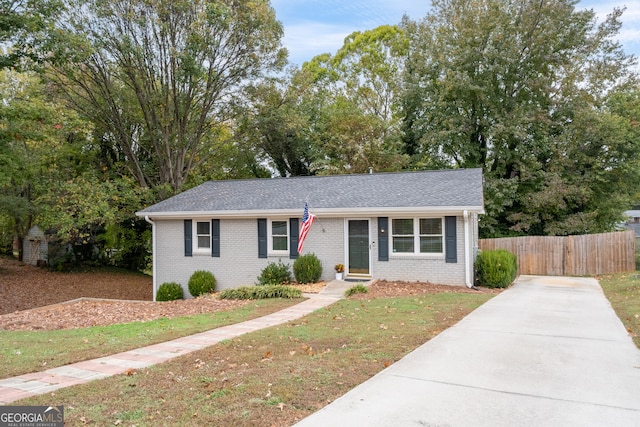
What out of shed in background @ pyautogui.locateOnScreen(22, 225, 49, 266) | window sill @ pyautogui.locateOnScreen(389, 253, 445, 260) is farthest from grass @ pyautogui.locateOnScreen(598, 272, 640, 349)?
shed in background @ pyautogui.locateOnScreen(22, 225, 49, 266)

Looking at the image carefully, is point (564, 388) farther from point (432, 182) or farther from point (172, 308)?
point (432, 182)

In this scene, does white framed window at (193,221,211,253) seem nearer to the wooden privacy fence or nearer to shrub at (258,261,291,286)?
shrub at (258,261,291,286)

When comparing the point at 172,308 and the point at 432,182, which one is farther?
the point at 432,182

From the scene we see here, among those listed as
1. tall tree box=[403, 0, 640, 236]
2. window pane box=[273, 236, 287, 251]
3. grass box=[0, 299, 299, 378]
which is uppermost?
tall tree box=[403, 0, 640, 236]

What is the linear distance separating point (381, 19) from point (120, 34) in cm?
1799

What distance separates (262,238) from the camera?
15.1m

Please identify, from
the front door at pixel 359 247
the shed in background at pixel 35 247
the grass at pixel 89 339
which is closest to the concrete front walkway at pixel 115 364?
the grass at pixel 89 339

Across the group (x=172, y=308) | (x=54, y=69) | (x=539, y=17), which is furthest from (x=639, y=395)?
(x=539, y=17)

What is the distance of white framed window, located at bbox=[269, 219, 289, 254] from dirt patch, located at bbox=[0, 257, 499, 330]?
6.54 feet

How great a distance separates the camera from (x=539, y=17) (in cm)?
2248

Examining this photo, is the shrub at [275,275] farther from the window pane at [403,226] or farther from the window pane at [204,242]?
the window pane at [403,226]

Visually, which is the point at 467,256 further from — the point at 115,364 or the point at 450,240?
the point at 115,364

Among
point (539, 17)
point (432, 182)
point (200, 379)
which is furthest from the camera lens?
point (539, 17)

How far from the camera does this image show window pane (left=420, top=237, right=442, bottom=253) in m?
13.5
